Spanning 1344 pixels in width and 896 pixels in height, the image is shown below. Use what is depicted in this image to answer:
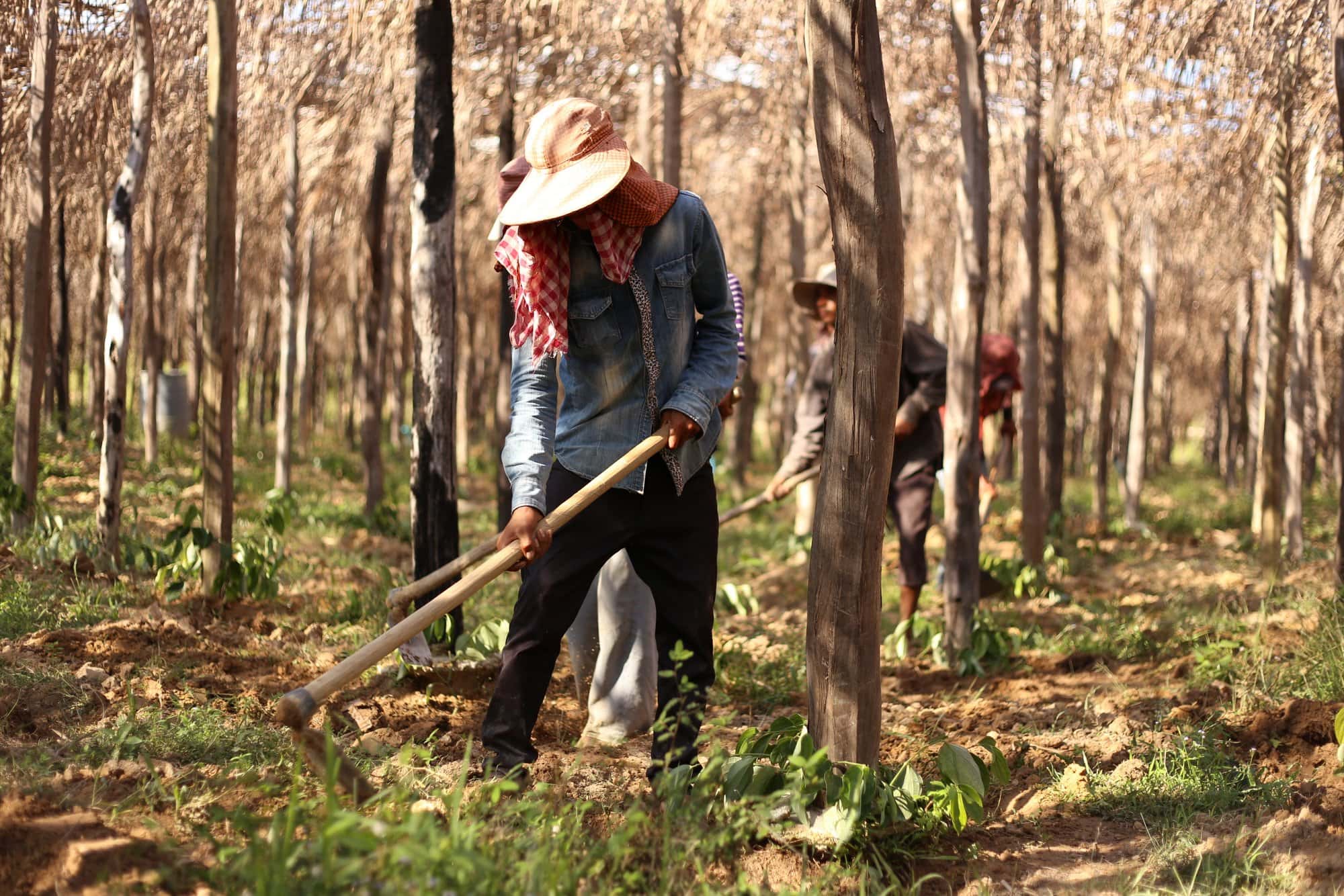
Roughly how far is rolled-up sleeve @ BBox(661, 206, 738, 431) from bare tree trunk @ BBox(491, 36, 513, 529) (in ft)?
3.79

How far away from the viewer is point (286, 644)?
4727 millimetres

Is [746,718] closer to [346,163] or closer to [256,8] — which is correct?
[256,8]

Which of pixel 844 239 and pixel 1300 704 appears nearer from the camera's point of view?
pixel 844 239

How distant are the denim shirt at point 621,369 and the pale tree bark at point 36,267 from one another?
416 cm

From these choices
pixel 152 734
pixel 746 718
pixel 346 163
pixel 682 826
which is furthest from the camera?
pixel 346 163

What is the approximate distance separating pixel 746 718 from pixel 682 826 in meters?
1.84

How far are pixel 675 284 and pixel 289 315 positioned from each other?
8.11m

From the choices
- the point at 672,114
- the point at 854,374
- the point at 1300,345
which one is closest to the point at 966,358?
the point at 854,374

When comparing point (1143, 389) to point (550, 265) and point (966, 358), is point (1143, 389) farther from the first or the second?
point (550, 265)

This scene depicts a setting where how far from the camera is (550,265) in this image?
2.93m

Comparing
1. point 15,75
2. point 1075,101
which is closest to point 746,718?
point 15,75

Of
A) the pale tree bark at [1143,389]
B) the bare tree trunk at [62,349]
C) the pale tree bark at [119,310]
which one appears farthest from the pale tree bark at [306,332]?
the pale tree bark at [1143,389]

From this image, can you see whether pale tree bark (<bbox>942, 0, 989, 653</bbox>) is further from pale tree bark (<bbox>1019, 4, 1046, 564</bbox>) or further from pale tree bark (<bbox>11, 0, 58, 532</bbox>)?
pale tree bark (<bbox>11, 0, 58, 532</bbox>)

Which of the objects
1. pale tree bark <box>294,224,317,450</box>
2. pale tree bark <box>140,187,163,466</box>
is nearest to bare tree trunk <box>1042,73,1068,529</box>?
pale tree bark <box>294,224,317,450</box>
